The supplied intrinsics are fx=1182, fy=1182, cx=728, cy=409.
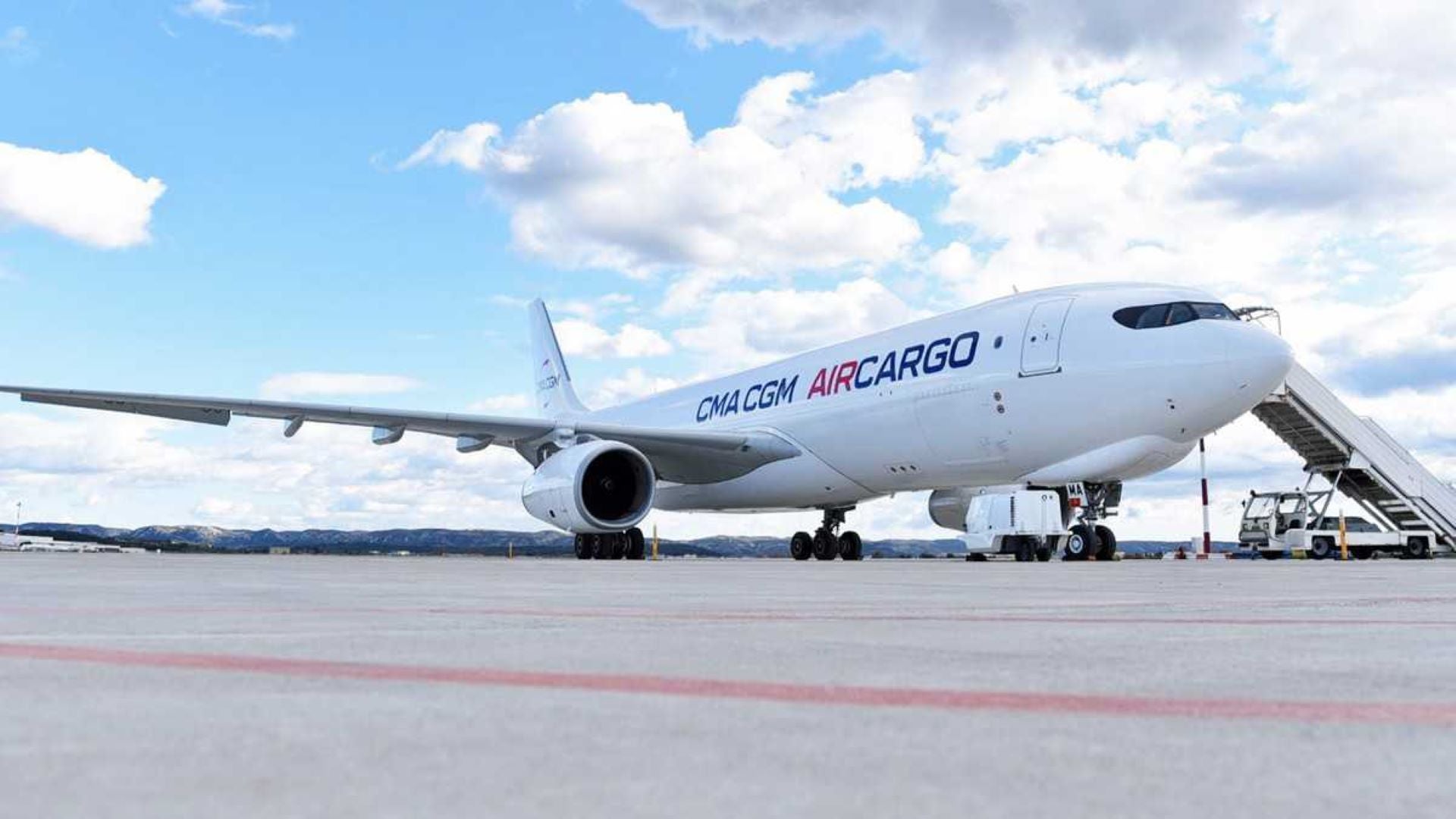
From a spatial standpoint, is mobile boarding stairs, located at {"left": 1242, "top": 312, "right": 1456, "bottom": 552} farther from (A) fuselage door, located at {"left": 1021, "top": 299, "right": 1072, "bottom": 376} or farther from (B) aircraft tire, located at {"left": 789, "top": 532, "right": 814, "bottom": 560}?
(A) fuselage door, located at {"left": 1021, "top": 299, "right": 1072, "bottom": 376}

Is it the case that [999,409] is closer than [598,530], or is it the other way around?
[999,409]

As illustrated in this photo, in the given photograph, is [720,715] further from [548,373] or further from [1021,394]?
[548,373]

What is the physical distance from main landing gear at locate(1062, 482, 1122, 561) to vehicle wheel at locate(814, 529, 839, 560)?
696 centimetres

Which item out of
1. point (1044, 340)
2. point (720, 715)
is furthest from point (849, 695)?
point (1044, 340)

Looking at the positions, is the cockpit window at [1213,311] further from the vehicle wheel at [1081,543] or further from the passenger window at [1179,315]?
the vehicle wheel at [1081,543]

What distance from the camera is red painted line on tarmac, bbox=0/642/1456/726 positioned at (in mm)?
2021

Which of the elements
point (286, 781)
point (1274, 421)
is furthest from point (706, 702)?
point (1274, 421)

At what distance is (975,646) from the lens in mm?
3217

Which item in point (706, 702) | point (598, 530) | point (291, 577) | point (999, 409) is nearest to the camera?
point (706, 702)

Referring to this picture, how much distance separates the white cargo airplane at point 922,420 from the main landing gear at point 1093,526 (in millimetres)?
23

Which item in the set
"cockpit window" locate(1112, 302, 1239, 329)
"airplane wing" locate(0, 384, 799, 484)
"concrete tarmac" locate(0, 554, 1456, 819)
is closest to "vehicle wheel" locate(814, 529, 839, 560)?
"airplane wing" locate(0, 384, 799, 484)

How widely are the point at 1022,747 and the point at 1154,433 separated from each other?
507 inches

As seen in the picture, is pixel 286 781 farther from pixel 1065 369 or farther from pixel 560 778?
pixel 1065 369

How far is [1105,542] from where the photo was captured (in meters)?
14.5
